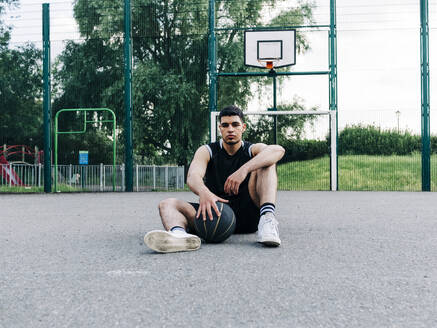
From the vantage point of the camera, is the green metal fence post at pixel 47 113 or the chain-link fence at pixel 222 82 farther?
the green metal fence post at pixel 47 113

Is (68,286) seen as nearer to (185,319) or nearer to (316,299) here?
(185,319)

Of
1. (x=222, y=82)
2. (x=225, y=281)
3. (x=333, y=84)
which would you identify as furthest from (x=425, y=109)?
(x=225, y=281)

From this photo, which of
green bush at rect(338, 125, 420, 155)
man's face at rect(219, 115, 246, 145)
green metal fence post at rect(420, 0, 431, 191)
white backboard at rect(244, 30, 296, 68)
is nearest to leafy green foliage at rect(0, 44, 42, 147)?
white backboard at rect(244, 30, 296, 68)

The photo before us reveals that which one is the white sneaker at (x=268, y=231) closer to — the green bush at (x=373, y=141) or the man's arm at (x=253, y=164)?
the man's arm at (x=253, y=164)

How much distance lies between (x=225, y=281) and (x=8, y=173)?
10.8 meters

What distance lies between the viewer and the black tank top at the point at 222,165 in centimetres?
348

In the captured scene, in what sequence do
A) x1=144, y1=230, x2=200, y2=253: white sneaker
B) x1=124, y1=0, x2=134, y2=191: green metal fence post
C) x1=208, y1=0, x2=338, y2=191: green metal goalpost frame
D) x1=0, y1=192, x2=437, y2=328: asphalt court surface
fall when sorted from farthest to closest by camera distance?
x1=124, y1=0, x2=134, y2=191: green metal fence post, x1=208, y1=0, x2=338, y2=191: green metal goalpost frame, x1=144, y1=230, x2=200, y2=253: white sneaker, x1=0, y1=192, x2=437, y2=328: asphalt court surface

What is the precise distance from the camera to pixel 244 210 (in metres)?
3.57

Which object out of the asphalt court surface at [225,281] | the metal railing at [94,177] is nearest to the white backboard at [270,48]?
the metal railing at [94,177]

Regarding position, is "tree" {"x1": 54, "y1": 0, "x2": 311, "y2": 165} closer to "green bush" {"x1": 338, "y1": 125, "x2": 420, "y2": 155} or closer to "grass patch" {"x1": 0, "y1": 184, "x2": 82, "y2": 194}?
"grass patch" {"x1": 0, "y1": 184, "x2": 82, "y2": 194}

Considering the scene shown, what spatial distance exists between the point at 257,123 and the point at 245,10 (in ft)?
8.92

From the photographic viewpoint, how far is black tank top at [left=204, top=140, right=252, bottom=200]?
348cm

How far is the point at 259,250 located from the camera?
3.10 meters

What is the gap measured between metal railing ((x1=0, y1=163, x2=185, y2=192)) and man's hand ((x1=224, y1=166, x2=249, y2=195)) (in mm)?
8290
